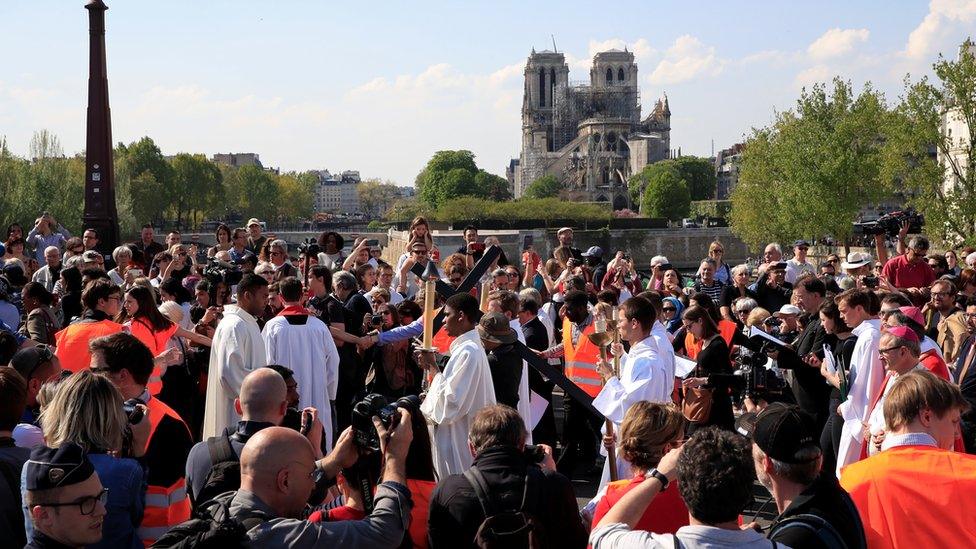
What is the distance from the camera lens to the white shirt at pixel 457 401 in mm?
5930

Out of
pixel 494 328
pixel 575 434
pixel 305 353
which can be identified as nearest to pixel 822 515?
pixel 494 328

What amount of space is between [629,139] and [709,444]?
144 meters

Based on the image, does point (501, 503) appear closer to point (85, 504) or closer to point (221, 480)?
point (221, 480)

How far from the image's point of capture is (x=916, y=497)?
3959 mm

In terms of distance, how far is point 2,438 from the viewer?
4.44 meters

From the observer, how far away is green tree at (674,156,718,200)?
125m

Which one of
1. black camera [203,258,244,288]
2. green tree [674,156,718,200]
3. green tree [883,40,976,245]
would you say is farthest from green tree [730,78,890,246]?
green tree [674,156,718,200]

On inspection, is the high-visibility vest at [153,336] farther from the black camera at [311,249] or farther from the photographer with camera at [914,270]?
the photographer with camera at [914,270]

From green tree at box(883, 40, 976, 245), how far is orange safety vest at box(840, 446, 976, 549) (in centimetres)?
2891

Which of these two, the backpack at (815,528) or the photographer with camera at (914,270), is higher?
the photographer with camera at (914,270)

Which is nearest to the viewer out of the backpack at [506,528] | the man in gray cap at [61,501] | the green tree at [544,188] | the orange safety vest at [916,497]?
the man in gray cap at [61,501]

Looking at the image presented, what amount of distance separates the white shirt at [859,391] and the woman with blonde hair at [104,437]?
4.14 metres

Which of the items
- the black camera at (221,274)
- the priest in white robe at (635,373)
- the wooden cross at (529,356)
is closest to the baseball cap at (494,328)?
the wooden cross at (529,356)

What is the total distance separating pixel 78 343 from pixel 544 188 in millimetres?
130334
